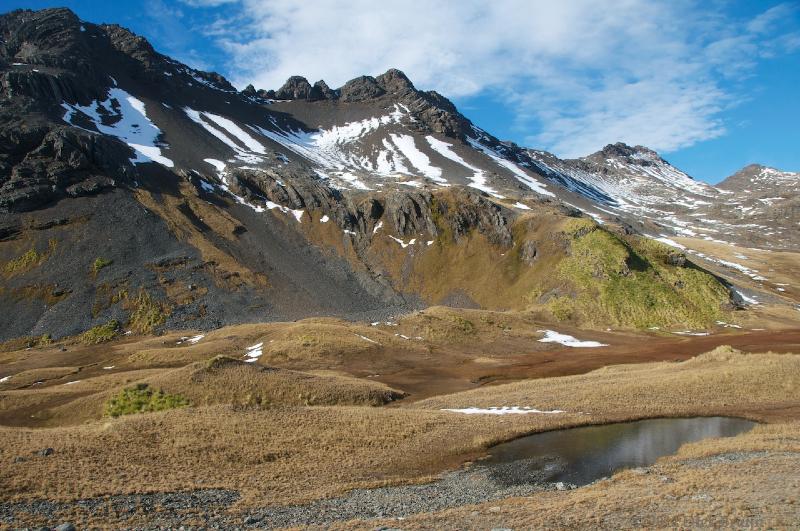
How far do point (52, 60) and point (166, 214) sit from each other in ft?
343

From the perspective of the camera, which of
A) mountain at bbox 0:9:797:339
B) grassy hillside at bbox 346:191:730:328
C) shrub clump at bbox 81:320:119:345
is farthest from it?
mountain at bbox 0:9:797:339

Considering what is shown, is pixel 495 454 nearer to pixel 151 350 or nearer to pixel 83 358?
pixel 151 350

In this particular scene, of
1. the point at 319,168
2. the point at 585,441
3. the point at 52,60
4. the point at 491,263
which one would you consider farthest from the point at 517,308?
the point at 52,60

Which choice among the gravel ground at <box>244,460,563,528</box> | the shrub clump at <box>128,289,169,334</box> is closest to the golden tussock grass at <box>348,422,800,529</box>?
the gravel ground at <box>244,460,563,528</box>

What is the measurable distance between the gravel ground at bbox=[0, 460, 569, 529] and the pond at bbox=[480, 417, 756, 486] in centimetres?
127

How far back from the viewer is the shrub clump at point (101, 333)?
8699 centimetres

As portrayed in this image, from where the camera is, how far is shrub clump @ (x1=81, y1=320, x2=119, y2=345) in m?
87.0

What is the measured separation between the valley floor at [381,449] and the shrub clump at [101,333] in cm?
2588

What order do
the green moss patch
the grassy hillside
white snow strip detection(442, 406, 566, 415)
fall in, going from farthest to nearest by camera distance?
the grassy hillside → the green moss patch → white snow strip detection(442, 406, 566, 415)

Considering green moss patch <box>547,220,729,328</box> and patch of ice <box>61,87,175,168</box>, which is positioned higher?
patch of ice <box>61,87,175,168</box>

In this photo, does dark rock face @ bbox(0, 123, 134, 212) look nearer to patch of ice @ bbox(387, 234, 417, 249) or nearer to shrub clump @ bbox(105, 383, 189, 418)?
patch of ice @ bbox(387, 234, 417, 249)

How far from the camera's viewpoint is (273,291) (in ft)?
348

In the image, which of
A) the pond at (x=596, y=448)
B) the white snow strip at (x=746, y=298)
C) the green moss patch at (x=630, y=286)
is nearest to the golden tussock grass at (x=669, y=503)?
the pond at (x=596, y=448)

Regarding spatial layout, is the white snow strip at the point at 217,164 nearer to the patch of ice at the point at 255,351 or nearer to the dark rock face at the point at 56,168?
the dark rock face at the point at 56,168
